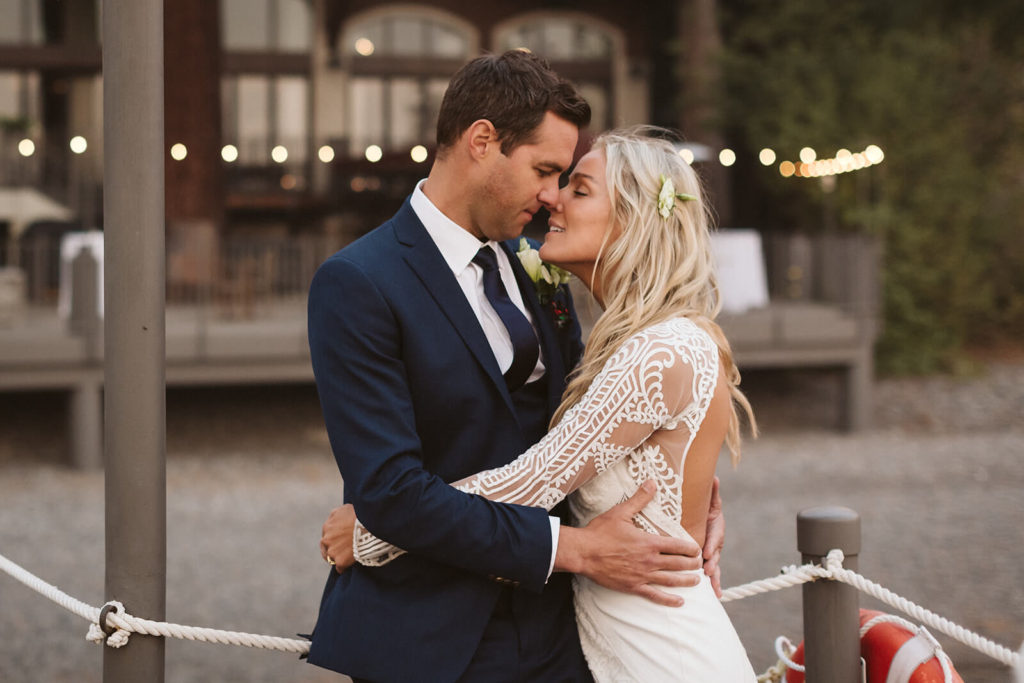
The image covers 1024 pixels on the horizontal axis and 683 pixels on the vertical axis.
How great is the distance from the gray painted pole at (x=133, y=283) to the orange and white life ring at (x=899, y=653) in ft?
5.55

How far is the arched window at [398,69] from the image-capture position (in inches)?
891

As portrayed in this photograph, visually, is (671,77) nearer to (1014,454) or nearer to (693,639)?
(1014,454)

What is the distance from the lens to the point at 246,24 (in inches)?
880

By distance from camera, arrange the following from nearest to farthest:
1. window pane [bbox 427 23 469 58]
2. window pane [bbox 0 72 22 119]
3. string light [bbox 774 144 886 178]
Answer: string light [bbox 774 144 886 178], window pane [bbox 0 72 22 119], window pane [bbox 427 23 469 58]

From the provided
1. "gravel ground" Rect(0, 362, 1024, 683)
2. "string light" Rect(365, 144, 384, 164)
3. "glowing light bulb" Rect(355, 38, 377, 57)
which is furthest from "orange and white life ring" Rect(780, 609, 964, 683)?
"glowing light bulb" Rect(355, 38, 377, 57)

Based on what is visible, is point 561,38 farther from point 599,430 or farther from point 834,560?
point 599,430

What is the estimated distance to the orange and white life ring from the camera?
2.53 meters

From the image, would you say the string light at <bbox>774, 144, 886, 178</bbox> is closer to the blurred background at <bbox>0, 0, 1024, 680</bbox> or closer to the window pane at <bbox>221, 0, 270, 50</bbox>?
the blurred background at <bbox>0, 0, 1024, 680</bbox>

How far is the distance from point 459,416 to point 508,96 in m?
0.74

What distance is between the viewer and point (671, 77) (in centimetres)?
2144

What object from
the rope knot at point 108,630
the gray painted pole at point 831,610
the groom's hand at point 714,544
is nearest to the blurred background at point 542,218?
the gray painted pole at point 831,610

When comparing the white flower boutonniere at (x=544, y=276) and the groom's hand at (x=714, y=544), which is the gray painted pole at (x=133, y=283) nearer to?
the white flower boutonniere at (x=544, y=276)

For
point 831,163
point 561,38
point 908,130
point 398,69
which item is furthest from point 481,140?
point 561,38

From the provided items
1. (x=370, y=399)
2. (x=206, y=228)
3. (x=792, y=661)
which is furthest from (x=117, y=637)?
(x=206, y=228)
